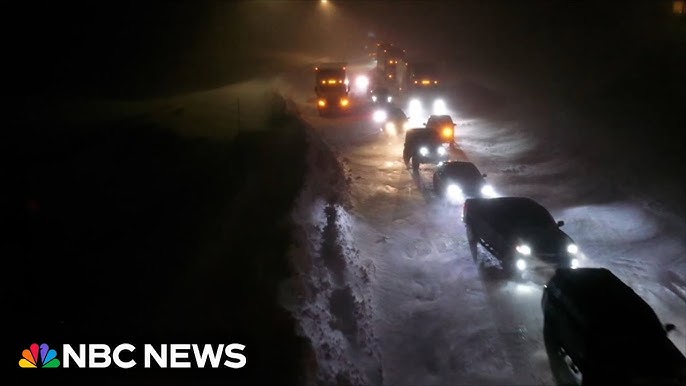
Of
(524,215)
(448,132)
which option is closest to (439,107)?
(448,132)

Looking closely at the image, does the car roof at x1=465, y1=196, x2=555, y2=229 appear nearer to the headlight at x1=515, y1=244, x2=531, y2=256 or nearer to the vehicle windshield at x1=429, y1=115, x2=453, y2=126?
the headlight at x1=515, y1=244, x2=531, y2=256

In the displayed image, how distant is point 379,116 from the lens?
102 feet

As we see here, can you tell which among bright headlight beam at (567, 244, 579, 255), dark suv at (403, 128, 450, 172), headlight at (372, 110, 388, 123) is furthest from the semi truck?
bright headlight beam at (567, 244, 579, 255)

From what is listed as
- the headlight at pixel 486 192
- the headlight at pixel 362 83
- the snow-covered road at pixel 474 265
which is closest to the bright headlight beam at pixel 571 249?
the snow-covered road at pixel 474 265

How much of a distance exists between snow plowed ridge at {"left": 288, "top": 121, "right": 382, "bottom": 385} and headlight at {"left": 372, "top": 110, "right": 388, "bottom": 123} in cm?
1486

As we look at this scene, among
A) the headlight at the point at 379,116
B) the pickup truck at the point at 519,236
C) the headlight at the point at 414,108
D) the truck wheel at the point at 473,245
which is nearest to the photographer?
the pickup truck at the point at 519,236

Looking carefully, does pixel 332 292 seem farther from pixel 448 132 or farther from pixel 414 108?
pixel 414 108

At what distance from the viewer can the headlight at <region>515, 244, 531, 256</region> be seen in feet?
38.2

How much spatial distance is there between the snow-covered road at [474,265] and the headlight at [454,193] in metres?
0.51

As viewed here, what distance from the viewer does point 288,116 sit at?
27469mm

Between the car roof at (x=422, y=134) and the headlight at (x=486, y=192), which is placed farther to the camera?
the car roof at (x=422, y=134)

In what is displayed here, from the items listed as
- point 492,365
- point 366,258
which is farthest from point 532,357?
point 366,258

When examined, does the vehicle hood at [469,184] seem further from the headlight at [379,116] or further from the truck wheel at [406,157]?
the headlight at [379,116]

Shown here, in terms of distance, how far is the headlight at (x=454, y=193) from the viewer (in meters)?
17.0
